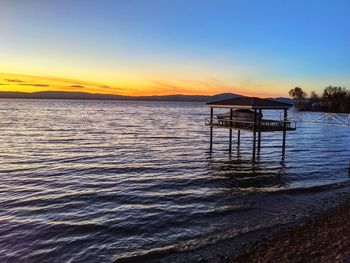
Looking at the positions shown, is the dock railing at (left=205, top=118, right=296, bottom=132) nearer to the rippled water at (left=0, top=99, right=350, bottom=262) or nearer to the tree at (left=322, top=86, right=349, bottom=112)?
the rippled water at (left=0, top=99, right=350, bottom=262)

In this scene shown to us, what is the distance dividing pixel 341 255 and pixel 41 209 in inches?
532

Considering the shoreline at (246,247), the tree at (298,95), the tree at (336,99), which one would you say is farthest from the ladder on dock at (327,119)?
the tree at (298,95)

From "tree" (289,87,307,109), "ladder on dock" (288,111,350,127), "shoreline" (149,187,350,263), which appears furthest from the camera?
"tree" (289,87,307,109)

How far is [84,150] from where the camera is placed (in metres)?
37.9

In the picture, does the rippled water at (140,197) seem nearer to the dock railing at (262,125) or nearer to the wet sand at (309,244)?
the wet sand at (309,244)

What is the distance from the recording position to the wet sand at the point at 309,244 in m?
10.4

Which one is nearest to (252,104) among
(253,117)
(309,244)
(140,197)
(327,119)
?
(253,117)

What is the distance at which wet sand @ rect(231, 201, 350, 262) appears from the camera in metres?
10.4

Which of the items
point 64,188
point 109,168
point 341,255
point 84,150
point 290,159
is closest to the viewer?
point 341,255

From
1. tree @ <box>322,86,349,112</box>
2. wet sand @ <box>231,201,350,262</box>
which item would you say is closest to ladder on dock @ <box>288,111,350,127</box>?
wet sand @ <box>231,201,350,262</box>

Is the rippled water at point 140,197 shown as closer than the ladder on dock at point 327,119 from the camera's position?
Yes

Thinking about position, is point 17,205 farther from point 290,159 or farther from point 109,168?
point 290,159

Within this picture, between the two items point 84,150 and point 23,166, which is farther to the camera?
point 84,150

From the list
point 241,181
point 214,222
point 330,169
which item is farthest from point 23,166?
point 330,169
